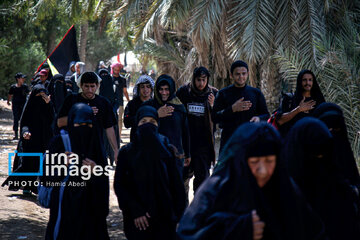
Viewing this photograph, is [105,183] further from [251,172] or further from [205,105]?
[251,172]

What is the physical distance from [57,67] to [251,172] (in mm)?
11966

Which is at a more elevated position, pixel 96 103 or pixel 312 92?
pixel 312 92

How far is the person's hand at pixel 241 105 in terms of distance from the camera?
607cm

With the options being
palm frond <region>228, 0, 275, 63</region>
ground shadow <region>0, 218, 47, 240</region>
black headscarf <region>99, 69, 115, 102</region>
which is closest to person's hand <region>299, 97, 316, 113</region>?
ground shadow <region>0, 218, 47, 240</region>

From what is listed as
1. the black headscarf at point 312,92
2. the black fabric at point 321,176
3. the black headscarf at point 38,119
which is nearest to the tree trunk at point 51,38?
the black headscarf at point 38,119

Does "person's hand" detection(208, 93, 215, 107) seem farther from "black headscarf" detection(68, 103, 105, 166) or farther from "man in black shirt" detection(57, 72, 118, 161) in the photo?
"black headscarf" detection(68, 103, 105, 166)

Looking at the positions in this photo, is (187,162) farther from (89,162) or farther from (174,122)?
(89,162)

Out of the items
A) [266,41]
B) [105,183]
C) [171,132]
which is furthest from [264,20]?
[105,183]

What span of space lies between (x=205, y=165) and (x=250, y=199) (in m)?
3.97

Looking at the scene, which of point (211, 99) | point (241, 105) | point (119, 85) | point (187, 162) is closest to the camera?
point (241, 105)

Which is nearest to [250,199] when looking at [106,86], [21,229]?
[21,229]

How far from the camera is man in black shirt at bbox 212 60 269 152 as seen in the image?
6.14 metres

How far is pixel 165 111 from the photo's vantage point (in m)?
6.04

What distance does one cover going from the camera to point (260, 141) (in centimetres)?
262
